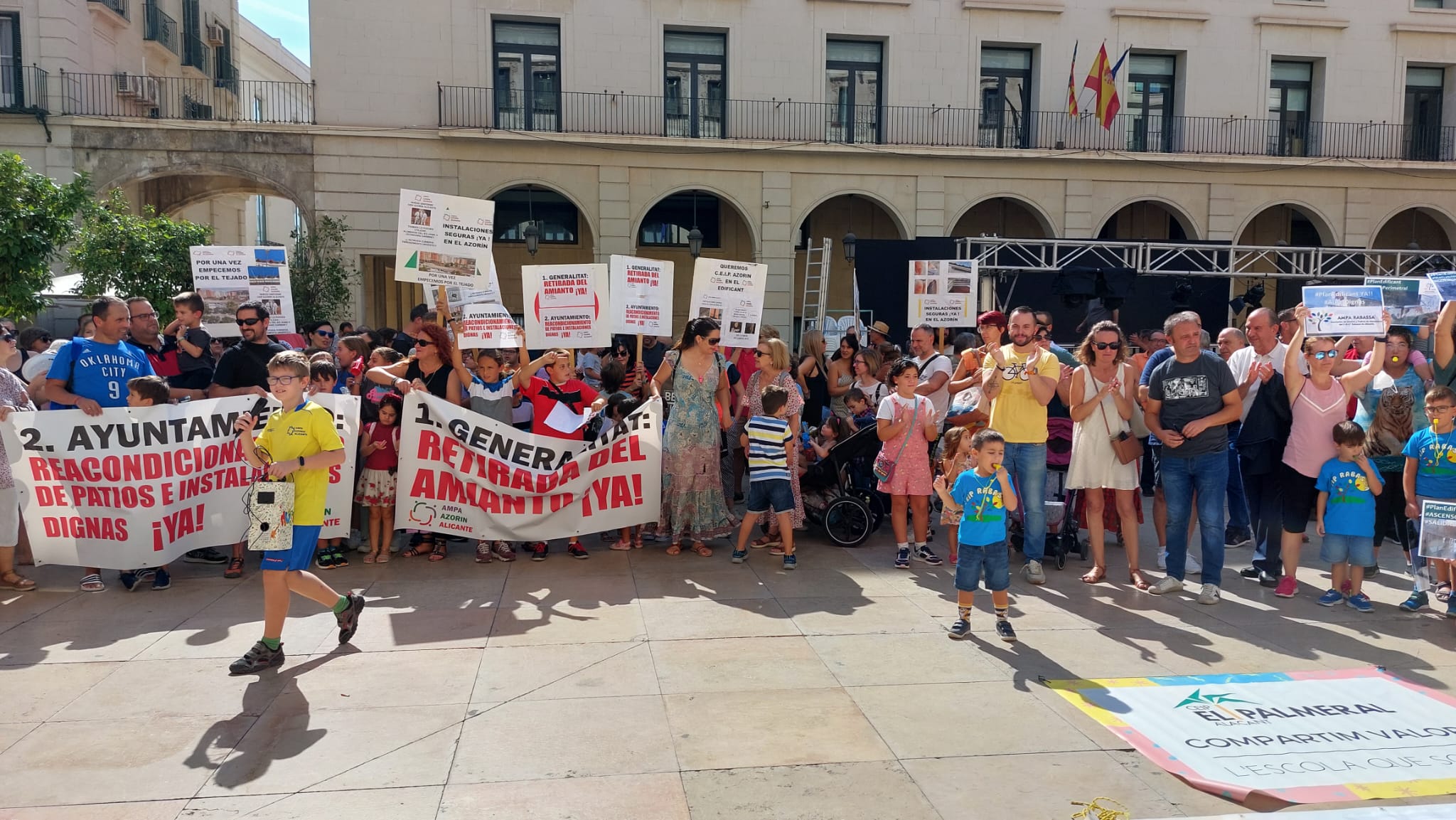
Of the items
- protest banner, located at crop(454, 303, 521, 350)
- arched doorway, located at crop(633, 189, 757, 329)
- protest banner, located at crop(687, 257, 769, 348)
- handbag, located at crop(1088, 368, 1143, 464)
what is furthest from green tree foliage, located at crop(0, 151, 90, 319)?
handbag, located at crop(1088, 368, 1143, 464)

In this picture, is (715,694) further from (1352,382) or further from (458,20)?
(458,20)

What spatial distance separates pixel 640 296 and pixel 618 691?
184 inches

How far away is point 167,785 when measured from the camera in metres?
4.02

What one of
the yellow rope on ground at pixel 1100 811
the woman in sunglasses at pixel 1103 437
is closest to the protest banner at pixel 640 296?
the woman in sunglasses at pixel 1103 437

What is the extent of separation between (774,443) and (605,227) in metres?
15.4

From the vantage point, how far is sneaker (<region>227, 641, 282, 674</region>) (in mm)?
5254

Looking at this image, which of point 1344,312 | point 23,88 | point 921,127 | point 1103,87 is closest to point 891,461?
point 1344,312

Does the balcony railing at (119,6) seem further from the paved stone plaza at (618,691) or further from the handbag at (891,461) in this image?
the handbag at (891,461)

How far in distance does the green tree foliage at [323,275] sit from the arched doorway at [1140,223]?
59.3 feet

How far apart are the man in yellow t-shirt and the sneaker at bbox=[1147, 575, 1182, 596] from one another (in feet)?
2.52

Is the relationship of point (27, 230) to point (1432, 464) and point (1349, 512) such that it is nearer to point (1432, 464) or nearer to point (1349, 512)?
point (1349, 512)

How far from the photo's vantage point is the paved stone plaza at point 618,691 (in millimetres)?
3969

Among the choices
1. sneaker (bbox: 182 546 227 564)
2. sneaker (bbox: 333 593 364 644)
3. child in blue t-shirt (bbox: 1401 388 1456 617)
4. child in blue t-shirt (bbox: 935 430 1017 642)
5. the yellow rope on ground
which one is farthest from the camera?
sneaker (bbox: 182 546 227 564)

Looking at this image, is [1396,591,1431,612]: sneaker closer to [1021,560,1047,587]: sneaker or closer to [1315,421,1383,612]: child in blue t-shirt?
[1315,421,1383,612]: child in blue t-shirt
